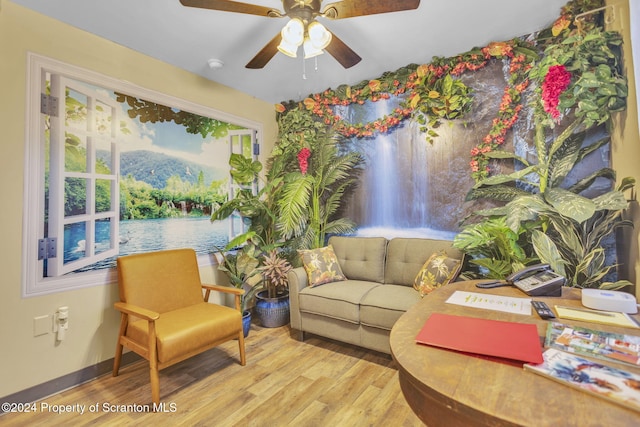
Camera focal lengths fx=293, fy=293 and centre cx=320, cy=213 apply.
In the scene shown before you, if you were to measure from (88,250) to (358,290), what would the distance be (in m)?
2.18

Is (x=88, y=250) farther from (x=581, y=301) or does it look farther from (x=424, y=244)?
(x=581, y=301)

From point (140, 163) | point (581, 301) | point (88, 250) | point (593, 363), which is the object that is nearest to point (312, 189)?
point (140, 163)

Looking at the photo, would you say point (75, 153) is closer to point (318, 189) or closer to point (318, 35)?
point (318, 35)

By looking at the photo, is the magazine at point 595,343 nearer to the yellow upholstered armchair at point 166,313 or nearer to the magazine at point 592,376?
the magazine at point 592,376

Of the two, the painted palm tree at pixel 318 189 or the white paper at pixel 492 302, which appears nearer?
the white paper at pixel 492 302

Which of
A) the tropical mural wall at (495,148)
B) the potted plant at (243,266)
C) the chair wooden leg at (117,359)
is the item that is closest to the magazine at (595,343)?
the tropical mural wall at (495,148)

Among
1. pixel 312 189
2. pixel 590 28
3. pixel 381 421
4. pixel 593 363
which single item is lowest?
pixel 381 421

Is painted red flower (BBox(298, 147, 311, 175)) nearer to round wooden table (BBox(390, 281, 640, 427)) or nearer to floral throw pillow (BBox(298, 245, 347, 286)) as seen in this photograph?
floral throw pillow (BBox(298, 245, 347, 286))

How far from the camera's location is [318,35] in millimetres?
1767

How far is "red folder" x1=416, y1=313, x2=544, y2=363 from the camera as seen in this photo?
0.80 meters

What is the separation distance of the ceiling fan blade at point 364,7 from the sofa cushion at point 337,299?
201cm

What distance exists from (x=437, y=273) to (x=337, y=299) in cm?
85

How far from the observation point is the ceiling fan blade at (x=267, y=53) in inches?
75.8

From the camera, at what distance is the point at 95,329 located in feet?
7.36
